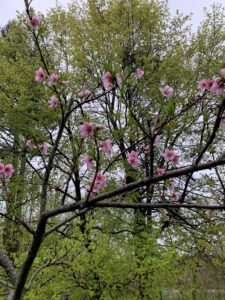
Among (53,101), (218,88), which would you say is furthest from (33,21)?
(218,88)

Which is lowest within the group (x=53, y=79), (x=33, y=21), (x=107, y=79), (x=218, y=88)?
(x=218, y=88)

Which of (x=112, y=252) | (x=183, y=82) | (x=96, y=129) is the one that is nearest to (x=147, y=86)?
(x=183, y=82)

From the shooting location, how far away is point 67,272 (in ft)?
16.8

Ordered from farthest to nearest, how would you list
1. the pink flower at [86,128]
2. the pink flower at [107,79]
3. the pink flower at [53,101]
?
the pink flower at [53,101]
the pink flower at [107,79]
the pink flower at [86,128]

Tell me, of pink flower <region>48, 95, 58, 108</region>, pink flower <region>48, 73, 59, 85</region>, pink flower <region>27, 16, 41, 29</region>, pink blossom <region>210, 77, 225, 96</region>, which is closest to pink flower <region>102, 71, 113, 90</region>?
pink flower <region>48, 73, 59, 85</region>

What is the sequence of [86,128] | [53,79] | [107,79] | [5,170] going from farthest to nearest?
[53,79] < [5,170] < [107,79] < [86,128]

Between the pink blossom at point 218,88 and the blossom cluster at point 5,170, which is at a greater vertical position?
the pink blossom at point 218,88

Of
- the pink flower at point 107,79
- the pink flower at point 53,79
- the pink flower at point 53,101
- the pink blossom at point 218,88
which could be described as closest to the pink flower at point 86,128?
the pink flower at point 107,79

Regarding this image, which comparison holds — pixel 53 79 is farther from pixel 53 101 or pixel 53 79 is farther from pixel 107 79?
pixel 107 79

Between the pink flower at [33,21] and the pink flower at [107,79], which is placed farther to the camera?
the pink flower at [33,21]

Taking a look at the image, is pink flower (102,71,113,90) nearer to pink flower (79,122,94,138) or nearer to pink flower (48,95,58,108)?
pink flower (79,122,94,138)

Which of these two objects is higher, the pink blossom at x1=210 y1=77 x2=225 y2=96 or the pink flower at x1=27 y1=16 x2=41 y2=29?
the pink flower at x1=27 y1=16 x2=41 y2=29

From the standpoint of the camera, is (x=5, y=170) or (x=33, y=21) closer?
(x=5, y=170)

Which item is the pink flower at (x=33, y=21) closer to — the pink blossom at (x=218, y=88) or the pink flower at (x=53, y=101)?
the pink flower at (x=53, y=101)
